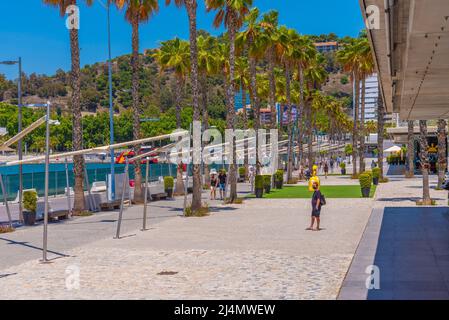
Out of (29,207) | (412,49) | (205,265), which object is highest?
(412,49)

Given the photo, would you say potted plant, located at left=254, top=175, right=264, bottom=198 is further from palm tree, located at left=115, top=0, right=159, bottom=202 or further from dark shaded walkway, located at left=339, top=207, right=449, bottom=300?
dark shaded walkway, located at left=339, top=207, right=449, bottom=300

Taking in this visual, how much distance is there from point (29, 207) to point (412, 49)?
1800 cm

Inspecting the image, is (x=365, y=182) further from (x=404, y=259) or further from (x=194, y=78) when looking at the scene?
(x=404, y=259)

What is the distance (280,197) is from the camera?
128 ft

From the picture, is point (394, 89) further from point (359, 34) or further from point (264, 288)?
point (359, 34)

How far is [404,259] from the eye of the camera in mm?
14688

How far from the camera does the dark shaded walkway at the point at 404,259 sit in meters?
11.2

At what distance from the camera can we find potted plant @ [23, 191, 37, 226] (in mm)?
25516

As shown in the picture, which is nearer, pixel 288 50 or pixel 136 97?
pixel 136 97

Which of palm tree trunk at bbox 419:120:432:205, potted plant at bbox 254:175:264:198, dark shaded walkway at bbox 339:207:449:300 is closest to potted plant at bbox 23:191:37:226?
dark shaded walkway at bbox 339:207:449:300

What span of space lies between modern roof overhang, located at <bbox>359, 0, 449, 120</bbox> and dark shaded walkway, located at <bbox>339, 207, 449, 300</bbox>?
12.3ft

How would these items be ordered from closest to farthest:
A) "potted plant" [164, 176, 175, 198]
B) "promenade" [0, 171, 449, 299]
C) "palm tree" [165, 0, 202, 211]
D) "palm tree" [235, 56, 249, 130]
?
"promenade" [0, 171, 449, 299], "palm tree" [165, 0, 202, 211], "potted plant" [164, 176, 175, 198], "palm tree" [235, 56, 249, 130]

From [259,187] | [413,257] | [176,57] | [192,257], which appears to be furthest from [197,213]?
[176,57]

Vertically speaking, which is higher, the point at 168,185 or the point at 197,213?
the point at 168,185
